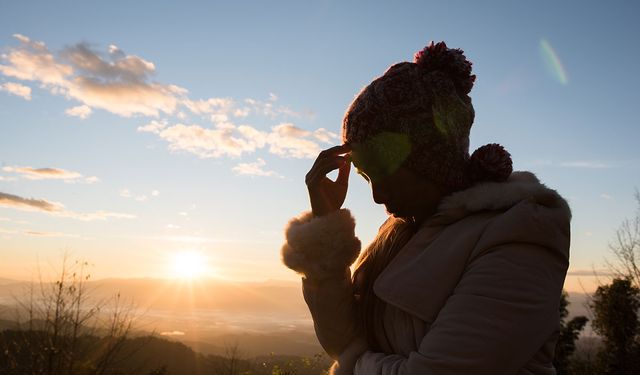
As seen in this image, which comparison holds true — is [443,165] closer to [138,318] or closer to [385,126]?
[385,126]

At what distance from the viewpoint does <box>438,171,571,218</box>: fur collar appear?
149 centimetres

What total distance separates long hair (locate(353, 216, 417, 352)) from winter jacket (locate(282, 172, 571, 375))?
0.05 meters

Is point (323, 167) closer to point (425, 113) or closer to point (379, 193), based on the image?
point (379, 193)

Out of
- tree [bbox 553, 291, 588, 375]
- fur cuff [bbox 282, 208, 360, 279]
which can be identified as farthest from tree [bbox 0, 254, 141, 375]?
tree [bbox 553, 291, 588, 375]

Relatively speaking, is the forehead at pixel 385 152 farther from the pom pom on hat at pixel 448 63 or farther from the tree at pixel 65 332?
the tree at pixel 65 332

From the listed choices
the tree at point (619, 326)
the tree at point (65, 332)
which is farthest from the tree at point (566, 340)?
the tree at point (65, 332)

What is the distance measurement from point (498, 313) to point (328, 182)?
2.72 feet

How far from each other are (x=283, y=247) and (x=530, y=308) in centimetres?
91

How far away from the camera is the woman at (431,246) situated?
1.32 meters

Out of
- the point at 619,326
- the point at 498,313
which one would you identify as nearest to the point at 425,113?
the point at 498,313

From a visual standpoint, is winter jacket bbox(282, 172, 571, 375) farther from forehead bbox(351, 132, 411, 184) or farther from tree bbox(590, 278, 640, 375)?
tree bbox(590, 278, 640, 375)

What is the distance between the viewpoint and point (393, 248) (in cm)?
187

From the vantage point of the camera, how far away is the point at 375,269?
1.87 meters

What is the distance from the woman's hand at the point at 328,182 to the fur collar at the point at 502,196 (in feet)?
1.34
